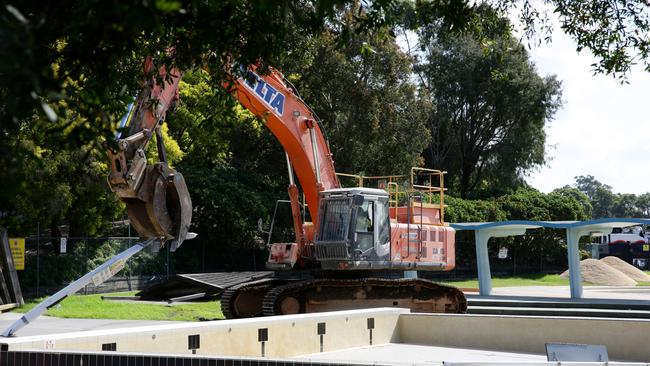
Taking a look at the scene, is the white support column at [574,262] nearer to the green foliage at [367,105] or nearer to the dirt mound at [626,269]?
the green foliage at [367,105]

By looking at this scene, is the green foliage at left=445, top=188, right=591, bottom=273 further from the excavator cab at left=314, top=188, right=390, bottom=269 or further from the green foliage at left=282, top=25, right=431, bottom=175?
the excavator cab at left=314, top=188, right=390, bottom=269

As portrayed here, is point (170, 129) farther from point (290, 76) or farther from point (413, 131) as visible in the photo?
point (413, 131)

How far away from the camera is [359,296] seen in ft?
72.5

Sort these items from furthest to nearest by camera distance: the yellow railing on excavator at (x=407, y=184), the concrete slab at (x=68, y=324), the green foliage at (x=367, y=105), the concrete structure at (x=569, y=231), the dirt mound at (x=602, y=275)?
the dirt mound at (x=602, y=275)
the green foliage at (x=367, y=105)
the concrete structure at (x=569, y=231)
the yellow railing on excavator at (x=407, y=184)
the concrete slab at (x=68, y=324)

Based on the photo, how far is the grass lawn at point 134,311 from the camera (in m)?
23.6

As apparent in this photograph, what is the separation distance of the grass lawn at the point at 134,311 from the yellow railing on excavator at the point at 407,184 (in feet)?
16.9

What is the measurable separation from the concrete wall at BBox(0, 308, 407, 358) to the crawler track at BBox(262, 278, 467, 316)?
13.2 ft

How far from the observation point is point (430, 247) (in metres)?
23.5

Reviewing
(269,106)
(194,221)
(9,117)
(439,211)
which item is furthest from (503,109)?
(9,117)

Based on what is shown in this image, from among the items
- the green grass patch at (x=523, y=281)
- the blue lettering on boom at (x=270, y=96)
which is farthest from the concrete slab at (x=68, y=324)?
the green grass patch at (x=523, y=281)

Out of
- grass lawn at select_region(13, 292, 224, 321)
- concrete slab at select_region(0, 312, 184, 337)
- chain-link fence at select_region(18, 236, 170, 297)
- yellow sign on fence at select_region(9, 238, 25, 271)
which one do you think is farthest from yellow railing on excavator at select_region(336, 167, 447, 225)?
yellow sign on fence at select_region(9, 238, 25, 271)

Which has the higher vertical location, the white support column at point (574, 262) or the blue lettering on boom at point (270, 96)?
the blue lettering on boom at point (270, 96)

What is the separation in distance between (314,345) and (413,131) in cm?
3238

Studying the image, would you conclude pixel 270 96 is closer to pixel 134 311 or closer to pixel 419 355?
pixel 134 311
